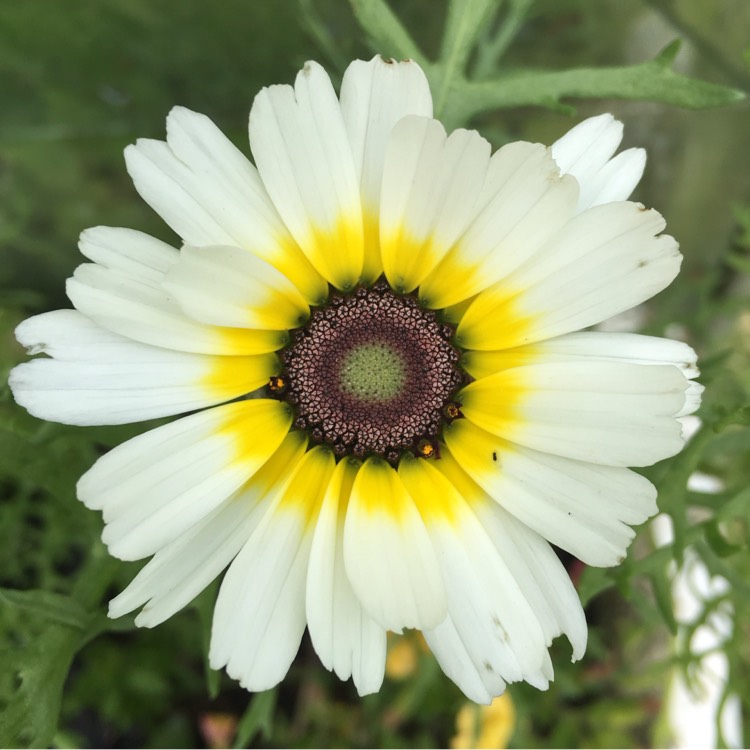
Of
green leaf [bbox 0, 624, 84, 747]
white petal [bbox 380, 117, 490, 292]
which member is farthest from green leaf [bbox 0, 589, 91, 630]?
white petal [bbox 380, 117, 490, 292]

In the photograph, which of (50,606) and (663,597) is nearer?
(50,606)

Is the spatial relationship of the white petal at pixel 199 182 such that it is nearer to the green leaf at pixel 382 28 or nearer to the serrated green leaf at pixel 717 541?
the green leaf at pixel 382 28

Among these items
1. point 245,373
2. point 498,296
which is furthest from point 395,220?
point 245,373

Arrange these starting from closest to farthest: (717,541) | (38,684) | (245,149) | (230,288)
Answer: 1. (230,288)
2. (38,684)
3. (717,541)
4. (245,149)

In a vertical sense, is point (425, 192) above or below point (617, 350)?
above

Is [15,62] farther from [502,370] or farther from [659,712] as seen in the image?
[659,712]

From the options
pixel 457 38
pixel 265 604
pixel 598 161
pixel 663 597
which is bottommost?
pixel 663 597

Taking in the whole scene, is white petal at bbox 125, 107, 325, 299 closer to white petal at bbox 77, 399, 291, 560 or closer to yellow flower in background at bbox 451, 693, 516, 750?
white petal at bbox 77, 399, 291, 560

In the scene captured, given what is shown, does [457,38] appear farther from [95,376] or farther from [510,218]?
[95,376]

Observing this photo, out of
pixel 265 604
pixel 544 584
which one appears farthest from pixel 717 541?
pixel 265 604
